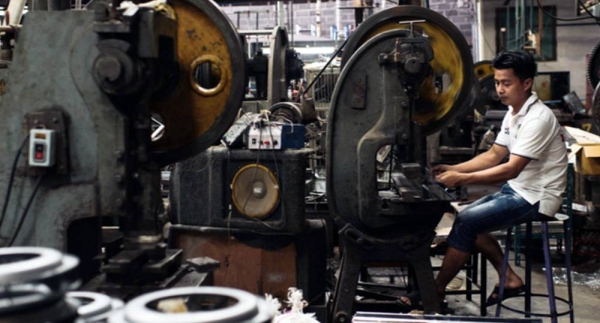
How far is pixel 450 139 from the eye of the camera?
7504mm

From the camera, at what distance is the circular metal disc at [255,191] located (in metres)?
3.24

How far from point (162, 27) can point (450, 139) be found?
6.00m

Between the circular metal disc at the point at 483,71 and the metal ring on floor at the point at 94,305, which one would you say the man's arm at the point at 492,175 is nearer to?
the metal ring on floor at the point at 94,305

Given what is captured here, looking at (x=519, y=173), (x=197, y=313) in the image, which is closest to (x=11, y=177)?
(x=197, y=313)

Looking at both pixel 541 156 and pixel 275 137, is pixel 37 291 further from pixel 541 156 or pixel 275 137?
pixel 541 156

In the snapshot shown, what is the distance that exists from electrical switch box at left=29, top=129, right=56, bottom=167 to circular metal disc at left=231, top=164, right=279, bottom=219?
61.2 inches

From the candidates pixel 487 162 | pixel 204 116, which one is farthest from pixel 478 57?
pixel 204 116

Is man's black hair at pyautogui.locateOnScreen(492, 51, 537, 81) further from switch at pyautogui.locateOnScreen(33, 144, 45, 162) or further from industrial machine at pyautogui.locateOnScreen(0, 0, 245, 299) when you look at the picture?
switch at pyautogui.locateOnScreen(33, 144, 45, 162)

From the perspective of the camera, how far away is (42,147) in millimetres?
1745

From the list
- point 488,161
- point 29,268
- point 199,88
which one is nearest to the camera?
point 29,268

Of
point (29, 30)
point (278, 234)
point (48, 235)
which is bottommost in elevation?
point (278, 234)

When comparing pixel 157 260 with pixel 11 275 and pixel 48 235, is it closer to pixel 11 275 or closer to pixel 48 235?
pixel 48 235

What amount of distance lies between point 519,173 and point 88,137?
1845 millimetres

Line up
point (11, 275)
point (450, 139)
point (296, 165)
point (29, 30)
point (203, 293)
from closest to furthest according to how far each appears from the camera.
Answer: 1. point (11, 275)
2. point (203, 293)
3. point (29, 30)
4. point (296, 165)
5. point (450, 139)
